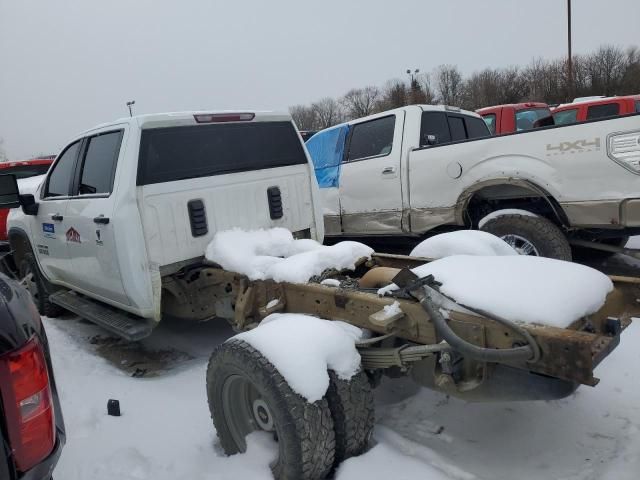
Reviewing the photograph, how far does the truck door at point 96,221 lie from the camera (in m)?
3.85

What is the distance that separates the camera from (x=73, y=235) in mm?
4375

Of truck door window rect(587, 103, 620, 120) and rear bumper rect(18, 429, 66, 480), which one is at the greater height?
truck door window rect(587, 103, 620, 120)

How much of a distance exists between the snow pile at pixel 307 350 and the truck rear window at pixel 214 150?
169cm

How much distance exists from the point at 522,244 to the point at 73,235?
159 inches

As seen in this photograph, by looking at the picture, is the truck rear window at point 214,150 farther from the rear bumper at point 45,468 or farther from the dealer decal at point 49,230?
the rear bumper at point 45,468

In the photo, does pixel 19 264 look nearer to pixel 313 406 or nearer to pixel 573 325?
pixel 313 406

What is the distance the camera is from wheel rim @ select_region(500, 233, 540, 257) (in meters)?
4.93

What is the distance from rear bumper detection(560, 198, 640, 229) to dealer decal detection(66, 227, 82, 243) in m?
4.20

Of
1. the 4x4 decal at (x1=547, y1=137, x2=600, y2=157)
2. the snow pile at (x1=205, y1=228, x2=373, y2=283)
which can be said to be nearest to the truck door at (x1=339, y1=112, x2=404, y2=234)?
the 4x4 decal at (x1=547, y1=137, x2=600, y2=157)

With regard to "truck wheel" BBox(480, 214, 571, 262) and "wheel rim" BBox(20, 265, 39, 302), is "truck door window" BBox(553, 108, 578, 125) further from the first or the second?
"wheel rim" BBox(20, 265, 39, 302)

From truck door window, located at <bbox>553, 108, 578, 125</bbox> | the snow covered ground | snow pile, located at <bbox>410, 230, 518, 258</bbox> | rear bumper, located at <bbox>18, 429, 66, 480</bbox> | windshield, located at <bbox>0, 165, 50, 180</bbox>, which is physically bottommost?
the snow covered ground

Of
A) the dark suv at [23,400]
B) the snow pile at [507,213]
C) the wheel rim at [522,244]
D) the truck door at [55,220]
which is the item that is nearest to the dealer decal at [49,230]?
the truck door at [55,220]

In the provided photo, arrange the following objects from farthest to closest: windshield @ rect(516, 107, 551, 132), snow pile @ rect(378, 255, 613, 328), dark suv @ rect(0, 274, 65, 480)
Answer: windshield @ rect(516, 107, 551, 132)
snow pile @ rect(378, 255, 613, 328)
dark suv @ rect(0, 274, 65, 480)

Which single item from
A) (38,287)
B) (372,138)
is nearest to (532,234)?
(372,138)
